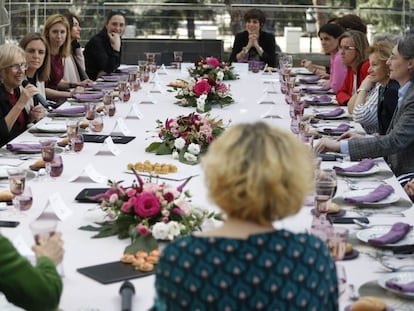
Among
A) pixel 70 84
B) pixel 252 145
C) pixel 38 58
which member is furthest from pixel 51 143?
pixel 70 84

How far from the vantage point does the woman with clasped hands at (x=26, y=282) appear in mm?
2139

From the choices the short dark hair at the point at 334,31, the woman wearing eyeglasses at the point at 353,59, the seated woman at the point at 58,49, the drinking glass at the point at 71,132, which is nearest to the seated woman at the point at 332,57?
the short dark hair at the point at 334,31

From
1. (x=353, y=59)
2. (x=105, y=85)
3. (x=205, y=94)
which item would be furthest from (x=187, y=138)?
(x=105, y=85)

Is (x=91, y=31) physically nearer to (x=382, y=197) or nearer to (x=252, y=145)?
(x=382, y=197)

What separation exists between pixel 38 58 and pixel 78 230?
3.53 m

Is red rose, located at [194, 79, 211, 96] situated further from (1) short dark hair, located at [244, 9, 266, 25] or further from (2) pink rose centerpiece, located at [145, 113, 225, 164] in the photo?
(1) short dark hair, located at [244, 9, 266, 25]

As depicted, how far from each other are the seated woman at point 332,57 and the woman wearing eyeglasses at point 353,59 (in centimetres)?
34

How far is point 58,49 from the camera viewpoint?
24.4 ft

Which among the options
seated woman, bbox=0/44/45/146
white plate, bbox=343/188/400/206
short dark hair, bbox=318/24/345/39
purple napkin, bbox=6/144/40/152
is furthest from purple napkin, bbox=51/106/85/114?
short dark hair, bbox=318/24/345/39

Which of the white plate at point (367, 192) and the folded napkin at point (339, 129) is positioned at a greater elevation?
the folded napkin at point (339, 129)

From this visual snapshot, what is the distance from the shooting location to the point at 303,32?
37.4ft

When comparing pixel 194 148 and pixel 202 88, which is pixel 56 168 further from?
pixel 202 88

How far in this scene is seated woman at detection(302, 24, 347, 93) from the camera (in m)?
6.95

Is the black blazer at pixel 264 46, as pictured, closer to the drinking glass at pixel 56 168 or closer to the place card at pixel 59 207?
the drinking glass at pixel 56 168
